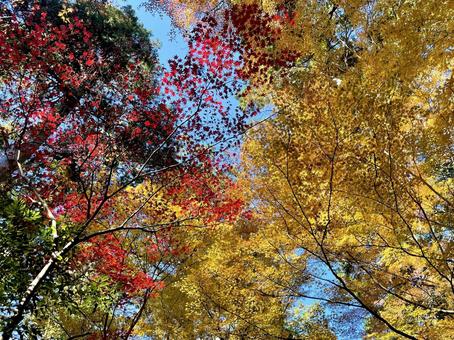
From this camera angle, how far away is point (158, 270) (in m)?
8.14

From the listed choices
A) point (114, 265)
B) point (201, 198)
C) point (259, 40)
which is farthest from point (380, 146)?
Answer: point (259, 40)

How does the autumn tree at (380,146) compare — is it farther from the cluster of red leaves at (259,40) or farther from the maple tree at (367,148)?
the cluster of red leaves at (259,40)

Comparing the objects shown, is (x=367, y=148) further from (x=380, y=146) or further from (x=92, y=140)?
(x=92, y=140)

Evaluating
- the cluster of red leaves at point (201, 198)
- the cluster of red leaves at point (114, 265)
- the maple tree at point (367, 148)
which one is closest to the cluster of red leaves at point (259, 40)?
the maple tree at point (367, 148)

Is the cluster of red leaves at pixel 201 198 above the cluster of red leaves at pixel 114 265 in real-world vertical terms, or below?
above

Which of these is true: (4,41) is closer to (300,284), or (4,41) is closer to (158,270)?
(158,270)

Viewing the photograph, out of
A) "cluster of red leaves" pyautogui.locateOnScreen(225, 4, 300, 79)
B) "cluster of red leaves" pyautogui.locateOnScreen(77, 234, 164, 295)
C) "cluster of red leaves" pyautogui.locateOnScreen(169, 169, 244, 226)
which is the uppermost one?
"cluster of red leaves" pyautogui.locateOnScreen(225, 4, 300, 79)

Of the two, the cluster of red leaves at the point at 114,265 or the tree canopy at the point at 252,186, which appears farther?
the cluster of red leaves at the point at 114,265

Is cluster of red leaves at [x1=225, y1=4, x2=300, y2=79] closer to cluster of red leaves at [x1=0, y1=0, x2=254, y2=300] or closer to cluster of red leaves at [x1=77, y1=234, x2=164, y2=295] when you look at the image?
cluster of red leaves at [x1=0, y1=0, x2=254, y2=300]

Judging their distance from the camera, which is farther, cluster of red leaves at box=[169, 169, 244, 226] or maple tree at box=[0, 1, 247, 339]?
cluster of red leaves at box=[169, 169, 244, 226]

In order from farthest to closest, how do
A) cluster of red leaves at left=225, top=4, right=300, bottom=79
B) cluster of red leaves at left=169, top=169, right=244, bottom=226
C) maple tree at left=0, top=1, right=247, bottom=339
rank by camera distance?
cluster of red leaves at left=225, top=4, right=300, bottom=79
cluster of red leaves at left=169, top=169, right=244, bottom=226
maple tree at left=0, top=1, right=247, bottom=339

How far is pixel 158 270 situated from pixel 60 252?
4.64 m

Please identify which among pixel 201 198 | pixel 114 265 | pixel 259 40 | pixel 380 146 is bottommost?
pixel 114 265

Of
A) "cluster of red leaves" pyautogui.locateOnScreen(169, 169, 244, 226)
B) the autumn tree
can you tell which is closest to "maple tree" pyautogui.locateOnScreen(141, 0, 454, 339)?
the autumn tree
